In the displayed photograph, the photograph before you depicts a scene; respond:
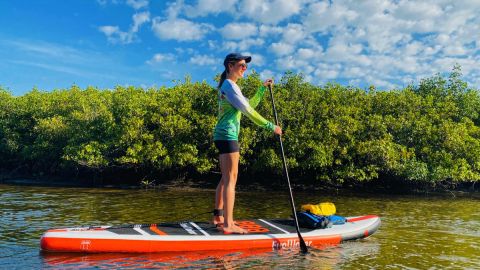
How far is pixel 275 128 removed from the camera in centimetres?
661

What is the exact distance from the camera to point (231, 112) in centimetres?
669

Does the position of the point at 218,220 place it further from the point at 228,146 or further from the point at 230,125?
the point at 230,125

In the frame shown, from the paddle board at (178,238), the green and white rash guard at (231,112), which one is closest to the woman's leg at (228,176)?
the green and white rash guard at (231,112)

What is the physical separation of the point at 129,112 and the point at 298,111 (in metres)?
11.7

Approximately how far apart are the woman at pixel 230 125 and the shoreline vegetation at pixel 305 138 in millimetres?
16469

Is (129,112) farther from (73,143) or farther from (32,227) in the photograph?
(32,227)

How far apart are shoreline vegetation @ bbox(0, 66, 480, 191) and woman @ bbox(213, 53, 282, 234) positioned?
54.0ft

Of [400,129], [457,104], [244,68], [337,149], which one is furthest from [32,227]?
[457,104]

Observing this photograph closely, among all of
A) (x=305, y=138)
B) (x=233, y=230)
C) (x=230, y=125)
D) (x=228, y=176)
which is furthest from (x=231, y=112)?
(x=305, y=138)

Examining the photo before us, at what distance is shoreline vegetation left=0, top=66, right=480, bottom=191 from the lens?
907 inches

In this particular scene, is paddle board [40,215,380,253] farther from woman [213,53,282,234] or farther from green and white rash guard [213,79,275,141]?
green and white rash guard [213,79,275,141]

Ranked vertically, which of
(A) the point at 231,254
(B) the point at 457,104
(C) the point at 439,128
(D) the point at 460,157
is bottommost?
(A) the point at 231,254

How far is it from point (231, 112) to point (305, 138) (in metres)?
17.3

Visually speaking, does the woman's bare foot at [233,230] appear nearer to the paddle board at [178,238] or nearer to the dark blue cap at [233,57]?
the paddle board at [178,238]
